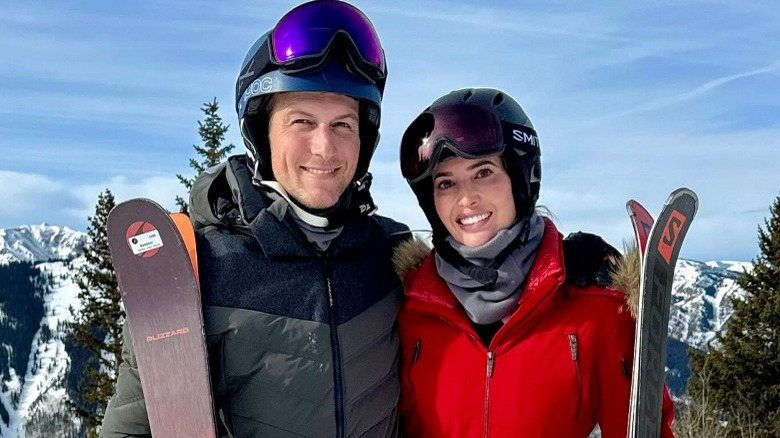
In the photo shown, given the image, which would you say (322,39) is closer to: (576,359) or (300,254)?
(300,254)

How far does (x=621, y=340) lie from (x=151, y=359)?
205 cm

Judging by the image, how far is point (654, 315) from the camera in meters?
3.26

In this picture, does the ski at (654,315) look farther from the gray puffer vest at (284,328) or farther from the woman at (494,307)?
the gray puffer vest at (284,328)

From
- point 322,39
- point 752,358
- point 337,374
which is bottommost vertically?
point 752,358

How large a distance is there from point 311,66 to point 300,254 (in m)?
0.89

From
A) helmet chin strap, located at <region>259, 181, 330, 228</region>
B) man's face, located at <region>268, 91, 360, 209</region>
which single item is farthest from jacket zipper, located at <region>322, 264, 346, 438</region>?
man's face, located at <region>268, 91, 360, 209</region>

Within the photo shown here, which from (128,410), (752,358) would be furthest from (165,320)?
(752,358)

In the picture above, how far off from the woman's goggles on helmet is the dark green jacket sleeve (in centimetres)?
158

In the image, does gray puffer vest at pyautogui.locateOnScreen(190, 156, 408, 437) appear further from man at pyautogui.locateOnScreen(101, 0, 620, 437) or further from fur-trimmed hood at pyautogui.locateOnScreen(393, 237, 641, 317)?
fur-trimmed hood at pyautogui.locateOnScreen(393, 237, 641, 317)

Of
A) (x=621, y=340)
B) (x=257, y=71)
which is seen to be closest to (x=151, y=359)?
(x=257, y=71)

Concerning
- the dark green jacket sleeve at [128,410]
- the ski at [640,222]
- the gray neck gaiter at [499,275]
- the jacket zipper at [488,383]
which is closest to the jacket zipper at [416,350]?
the gray neck gaiter at [499,275]

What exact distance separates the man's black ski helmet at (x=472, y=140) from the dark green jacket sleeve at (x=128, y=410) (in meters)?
1.55

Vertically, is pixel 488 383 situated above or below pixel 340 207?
below

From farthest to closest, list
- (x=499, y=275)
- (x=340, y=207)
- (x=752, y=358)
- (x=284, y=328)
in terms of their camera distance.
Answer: (x=752, y=358), (x=340, y=207), (x=499, y=275), (x=284, y=328)
